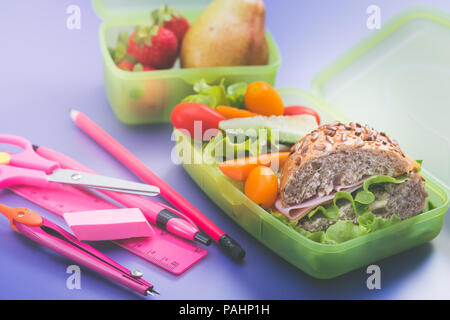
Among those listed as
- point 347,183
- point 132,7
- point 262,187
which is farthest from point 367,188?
point 132,7

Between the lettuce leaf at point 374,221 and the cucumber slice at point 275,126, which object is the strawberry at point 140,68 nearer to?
the cucumber slice at point 275,126

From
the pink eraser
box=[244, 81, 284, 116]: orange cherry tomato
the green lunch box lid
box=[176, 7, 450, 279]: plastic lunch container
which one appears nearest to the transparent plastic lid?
box=[176, 7, 450, 279]: plastic lunch container

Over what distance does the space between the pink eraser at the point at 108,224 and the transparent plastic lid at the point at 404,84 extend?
0.61 meters

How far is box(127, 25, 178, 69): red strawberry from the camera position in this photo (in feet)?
5.26

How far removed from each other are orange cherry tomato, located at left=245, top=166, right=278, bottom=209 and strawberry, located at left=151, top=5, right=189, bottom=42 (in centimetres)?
63

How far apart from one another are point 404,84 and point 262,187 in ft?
1.94

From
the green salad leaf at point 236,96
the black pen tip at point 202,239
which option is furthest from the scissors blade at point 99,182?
the green salad leaf at point 236,96

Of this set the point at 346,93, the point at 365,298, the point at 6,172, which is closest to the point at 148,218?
the point at 6,172

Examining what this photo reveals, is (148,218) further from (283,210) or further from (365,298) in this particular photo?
(365,298)

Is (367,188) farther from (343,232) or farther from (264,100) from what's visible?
(264,100)

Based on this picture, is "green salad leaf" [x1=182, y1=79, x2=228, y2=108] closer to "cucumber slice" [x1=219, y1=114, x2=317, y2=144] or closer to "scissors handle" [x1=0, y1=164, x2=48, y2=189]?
"cucumber slice" [x1=219, y1=114, x2=317, y2=144]

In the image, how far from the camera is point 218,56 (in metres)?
1.64

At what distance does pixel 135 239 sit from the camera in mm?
1203

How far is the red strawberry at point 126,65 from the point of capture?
1622mm
